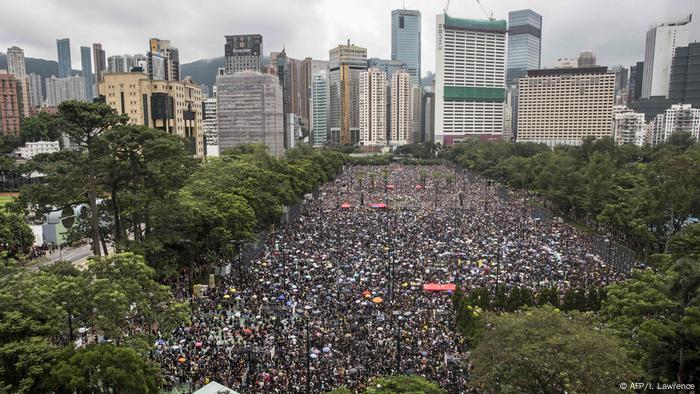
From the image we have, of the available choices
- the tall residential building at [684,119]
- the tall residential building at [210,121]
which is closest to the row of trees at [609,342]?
the tall residential building at [684,119]

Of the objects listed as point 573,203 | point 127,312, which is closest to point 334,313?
point 127,312

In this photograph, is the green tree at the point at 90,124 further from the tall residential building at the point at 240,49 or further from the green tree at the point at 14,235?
the tall residential building at the point at 240,49

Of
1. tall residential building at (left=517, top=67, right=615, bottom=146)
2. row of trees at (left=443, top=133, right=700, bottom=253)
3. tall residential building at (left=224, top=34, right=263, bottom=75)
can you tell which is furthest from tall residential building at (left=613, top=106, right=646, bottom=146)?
tall residential building at (left=224, top=34, right=263, bottom=75)

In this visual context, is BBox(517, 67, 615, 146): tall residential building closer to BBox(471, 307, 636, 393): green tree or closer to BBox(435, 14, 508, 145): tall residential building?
BBox(435, 14, 508, 145): tall residential building

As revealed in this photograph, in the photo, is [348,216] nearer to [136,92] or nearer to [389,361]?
[389,361]

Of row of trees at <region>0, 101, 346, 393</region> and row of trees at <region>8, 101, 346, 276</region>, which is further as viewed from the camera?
row of trees at <region>8, 101, 346, 276</region>

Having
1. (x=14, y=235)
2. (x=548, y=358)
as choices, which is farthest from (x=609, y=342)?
(x=14, y=235)

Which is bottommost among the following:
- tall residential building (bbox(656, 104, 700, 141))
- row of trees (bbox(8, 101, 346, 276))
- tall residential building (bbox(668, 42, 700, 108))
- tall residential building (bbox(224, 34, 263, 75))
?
row of trees (bbox(8, 101, 346, 276))
